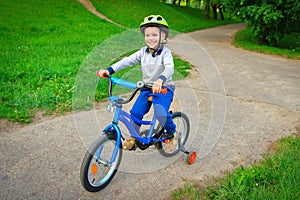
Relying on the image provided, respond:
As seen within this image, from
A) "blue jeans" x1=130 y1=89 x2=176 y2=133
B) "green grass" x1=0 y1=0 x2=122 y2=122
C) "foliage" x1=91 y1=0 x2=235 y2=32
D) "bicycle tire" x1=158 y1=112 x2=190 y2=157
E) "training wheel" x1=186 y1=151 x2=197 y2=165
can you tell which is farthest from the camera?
"foliage" x1=91 y1=0 x2=235 y2=32

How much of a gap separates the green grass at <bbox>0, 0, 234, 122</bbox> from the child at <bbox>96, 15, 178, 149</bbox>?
50 cm

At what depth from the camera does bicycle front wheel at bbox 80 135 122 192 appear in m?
2.83

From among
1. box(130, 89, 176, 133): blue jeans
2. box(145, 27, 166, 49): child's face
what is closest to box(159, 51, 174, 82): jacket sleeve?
box(145, 27, 166, 49): child's face

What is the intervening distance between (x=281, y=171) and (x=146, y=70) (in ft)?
6.03

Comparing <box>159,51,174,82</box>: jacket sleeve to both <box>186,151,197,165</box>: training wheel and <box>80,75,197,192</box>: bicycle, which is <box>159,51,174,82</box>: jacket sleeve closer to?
<box>80,75,197,192</box>: bicycle

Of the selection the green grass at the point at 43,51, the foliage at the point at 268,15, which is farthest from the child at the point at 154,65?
the foliage at the point at 268,15

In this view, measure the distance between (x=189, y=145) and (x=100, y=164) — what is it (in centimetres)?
153

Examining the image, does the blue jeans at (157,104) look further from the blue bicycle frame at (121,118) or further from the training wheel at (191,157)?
the training wheel at (191,157)

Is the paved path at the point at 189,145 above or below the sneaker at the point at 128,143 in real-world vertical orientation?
below

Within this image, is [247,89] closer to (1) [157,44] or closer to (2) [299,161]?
(2) [299,161]

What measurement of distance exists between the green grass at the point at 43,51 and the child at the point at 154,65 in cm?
50

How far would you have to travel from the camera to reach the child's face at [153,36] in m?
2.96

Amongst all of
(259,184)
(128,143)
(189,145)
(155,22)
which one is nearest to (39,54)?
(189,145)

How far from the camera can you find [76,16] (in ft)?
57.8
